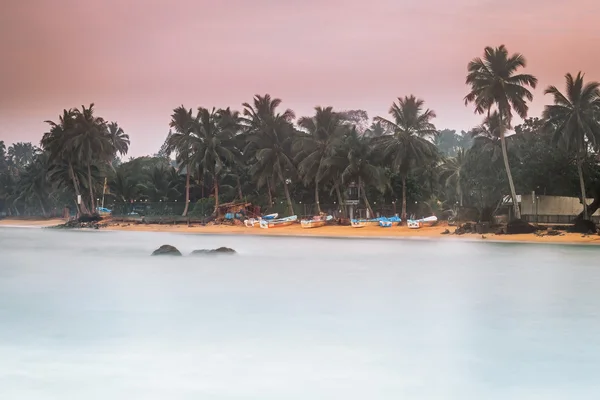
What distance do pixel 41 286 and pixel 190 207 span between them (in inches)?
1343

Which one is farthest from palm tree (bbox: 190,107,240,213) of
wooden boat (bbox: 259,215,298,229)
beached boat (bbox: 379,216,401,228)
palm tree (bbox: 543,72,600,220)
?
palm tree (bbox: 543,72,600,220)

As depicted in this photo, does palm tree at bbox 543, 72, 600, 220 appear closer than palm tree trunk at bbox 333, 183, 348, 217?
Yes

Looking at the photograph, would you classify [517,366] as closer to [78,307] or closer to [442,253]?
[78,307]

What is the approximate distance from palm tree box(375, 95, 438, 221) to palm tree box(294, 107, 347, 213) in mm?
3022

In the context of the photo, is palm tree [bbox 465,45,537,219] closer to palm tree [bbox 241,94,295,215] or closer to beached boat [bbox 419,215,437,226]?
beached boat [bbox 419,215,437,226]

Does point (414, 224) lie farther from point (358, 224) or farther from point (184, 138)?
point (184, 138)

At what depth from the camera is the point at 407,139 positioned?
41000mm

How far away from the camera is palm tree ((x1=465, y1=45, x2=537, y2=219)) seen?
112 ft

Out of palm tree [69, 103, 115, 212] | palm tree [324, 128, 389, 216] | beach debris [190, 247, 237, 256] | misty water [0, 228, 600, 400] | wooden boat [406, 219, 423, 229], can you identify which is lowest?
misty water [0, 228, 600, 400]

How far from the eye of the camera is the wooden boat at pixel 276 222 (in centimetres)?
4439

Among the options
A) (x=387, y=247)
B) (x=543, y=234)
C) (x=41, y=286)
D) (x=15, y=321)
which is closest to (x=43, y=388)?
(x=15, y=321)

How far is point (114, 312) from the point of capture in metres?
15.0

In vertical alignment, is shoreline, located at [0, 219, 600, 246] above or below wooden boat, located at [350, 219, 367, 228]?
below

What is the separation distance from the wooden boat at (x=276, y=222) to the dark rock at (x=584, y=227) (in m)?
18.2
